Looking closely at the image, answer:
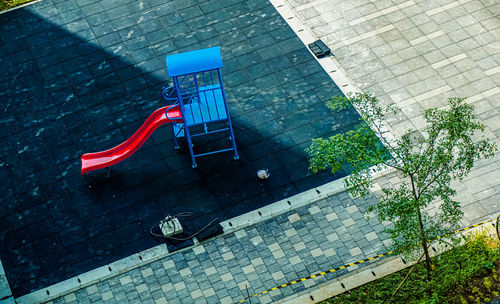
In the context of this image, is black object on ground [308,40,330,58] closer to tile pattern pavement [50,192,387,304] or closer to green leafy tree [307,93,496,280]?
tile pattern pavement [50,192,387,304]

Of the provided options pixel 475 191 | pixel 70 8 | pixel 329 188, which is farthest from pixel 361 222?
pixel 70 8

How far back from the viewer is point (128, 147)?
19.4 m

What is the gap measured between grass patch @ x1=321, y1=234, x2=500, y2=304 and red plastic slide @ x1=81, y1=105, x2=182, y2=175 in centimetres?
650

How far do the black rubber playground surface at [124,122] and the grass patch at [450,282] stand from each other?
351 cm

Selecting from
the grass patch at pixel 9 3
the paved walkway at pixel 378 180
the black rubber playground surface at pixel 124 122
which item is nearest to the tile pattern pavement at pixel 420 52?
the paved walkway at pixel 378 180

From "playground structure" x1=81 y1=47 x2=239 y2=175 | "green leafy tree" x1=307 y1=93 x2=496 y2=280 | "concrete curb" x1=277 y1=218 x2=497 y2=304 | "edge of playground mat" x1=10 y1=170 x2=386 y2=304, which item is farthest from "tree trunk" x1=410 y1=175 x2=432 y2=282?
"playground structure" x1=81 y1=47 x2=239 y2=175

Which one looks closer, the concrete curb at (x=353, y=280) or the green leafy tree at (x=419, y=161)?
the green leafy tree at (x=419, y=161)

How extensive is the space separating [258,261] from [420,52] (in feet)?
28.4

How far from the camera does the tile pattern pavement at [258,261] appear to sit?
17.1 metres

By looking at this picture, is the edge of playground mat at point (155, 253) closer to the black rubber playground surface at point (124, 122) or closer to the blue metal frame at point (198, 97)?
the black rubber playground surface at point (124, 122)

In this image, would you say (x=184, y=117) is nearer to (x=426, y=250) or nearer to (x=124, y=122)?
(x=124, y=122)

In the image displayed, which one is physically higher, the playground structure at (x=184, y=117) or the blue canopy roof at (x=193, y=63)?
the blue canopy roof at (x=193, y=63)

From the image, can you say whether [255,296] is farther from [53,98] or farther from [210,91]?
[53,98]

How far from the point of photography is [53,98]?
21812 mm
